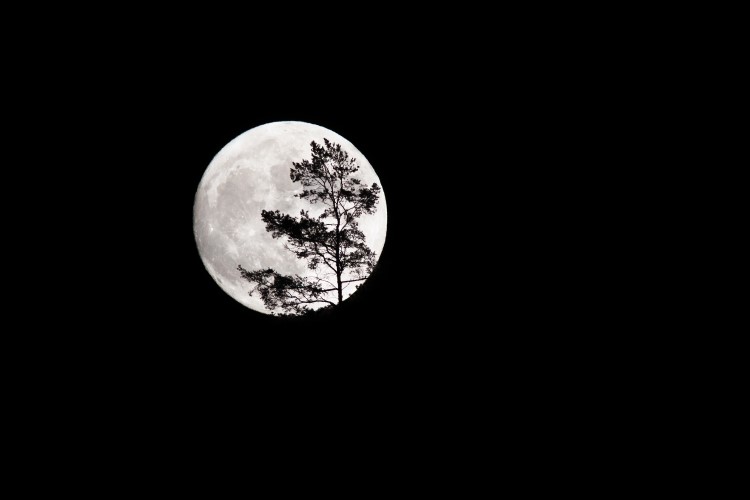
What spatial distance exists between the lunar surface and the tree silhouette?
12 cm

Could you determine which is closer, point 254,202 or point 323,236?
point 323,236

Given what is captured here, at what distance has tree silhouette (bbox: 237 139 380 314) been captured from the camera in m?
8.10

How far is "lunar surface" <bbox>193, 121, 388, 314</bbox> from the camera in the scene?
27.1 feet

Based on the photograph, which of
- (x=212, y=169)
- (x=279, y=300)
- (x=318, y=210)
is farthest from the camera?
(x=212, y=169)

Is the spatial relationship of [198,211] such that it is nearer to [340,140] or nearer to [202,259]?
[202,259]

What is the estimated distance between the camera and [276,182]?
27.1 ft

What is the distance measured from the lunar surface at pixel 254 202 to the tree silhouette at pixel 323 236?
4.8 inches

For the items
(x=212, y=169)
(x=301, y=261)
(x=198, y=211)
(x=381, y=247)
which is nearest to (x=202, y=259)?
(x=198, y=211)

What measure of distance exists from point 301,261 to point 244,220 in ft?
4.13

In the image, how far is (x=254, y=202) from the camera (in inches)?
327

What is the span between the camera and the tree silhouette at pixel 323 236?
26.6 ft

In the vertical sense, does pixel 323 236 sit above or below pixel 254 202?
below

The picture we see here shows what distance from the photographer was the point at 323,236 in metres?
8.13

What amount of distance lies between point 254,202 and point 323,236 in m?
1.39
